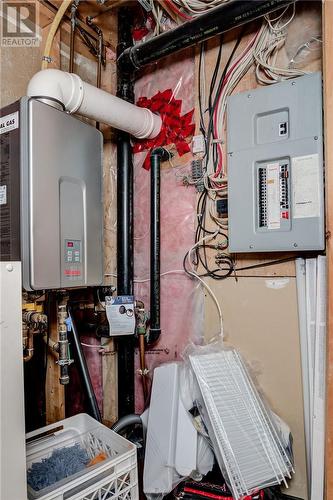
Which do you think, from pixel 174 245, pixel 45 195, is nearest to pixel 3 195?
pixel 45 195

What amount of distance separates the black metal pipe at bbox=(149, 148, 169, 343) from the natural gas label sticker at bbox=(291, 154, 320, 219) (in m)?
0.68

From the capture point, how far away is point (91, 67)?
1878 mm

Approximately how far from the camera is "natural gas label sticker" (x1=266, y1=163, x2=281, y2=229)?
1.26m

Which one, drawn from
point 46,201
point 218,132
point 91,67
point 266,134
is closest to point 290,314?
point 266,134

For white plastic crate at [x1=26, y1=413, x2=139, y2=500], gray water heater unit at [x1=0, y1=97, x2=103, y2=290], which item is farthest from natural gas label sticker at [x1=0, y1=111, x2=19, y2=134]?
white plastic crate at [x1=26, y1=413, x2=139, y2=500]

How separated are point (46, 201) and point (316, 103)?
1024 millimetres

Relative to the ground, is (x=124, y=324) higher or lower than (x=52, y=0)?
lower

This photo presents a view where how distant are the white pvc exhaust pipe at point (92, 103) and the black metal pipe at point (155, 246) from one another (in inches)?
6.4

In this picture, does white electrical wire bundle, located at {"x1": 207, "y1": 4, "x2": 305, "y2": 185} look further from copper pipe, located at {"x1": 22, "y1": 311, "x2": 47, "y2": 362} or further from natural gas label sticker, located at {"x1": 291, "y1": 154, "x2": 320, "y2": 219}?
copper pipe, located at {"x1": 22, "y1": 311, "x2": 47, "y2": 362}

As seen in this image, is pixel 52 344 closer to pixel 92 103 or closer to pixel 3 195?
pixel 3 195

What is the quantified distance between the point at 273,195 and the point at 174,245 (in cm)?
59

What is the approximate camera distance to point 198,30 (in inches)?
55.0

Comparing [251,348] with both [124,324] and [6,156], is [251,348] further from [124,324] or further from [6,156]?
[6,156]

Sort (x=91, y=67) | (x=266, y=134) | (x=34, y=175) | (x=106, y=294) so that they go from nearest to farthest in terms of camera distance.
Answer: (x=34, y=175)
(x=266, y=134)
(x=106, y=294)
(x=91, y=67)
